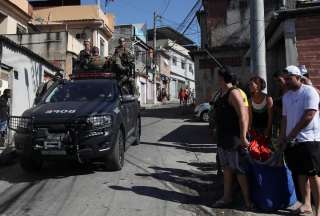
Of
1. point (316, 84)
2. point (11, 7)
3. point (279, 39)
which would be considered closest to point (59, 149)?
point (316, 84)

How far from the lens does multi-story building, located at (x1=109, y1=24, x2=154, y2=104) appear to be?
42.5 m

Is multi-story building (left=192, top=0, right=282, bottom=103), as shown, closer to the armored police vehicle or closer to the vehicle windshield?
the vehicle windshield

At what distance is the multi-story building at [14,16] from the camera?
23864 millimetres

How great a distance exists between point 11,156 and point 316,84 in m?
7.46

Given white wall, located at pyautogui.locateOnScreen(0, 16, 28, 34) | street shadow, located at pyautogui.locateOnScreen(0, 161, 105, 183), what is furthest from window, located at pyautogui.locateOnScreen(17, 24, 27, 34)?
street shadow, located at pyautogui.locateOnScreen(0, 161, 105, 183)

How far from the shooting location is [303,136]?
18.3 feet

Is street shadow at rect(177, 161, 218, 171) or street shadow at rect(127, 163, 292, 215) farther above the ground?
street shadow at rect(177, 161, 218, 171)

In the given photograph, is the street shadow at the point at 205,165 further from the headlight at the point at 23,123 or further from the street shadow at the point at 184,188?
the headlight at the point at 23,123

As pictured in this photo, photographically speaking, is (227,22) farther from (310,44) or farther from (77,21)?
(310,44)

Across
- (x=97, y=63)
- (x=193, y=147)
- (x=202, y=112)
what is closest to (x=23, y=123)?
(x=97, y=63)

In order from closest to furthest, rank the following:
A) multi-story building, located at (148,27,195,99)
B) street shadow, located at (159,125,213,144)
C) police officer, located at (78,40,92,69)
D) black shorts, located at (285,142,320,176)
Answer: black shorts, located at (285,142,320,176)
police officer, located at (78,40,92,69)
street shadow, located at (159,125,213,144)
multi-story building, located at (148,27,195,99)

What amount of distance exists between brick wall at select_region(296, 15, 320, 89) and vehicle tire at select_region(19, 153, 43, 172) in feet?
22.0

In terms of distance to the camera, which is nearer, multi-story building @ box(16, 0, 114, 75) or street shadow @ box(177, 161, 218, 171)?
street shadow @ box(177, 161, 218, 171)

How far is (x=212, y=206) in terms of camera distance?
6305mm
